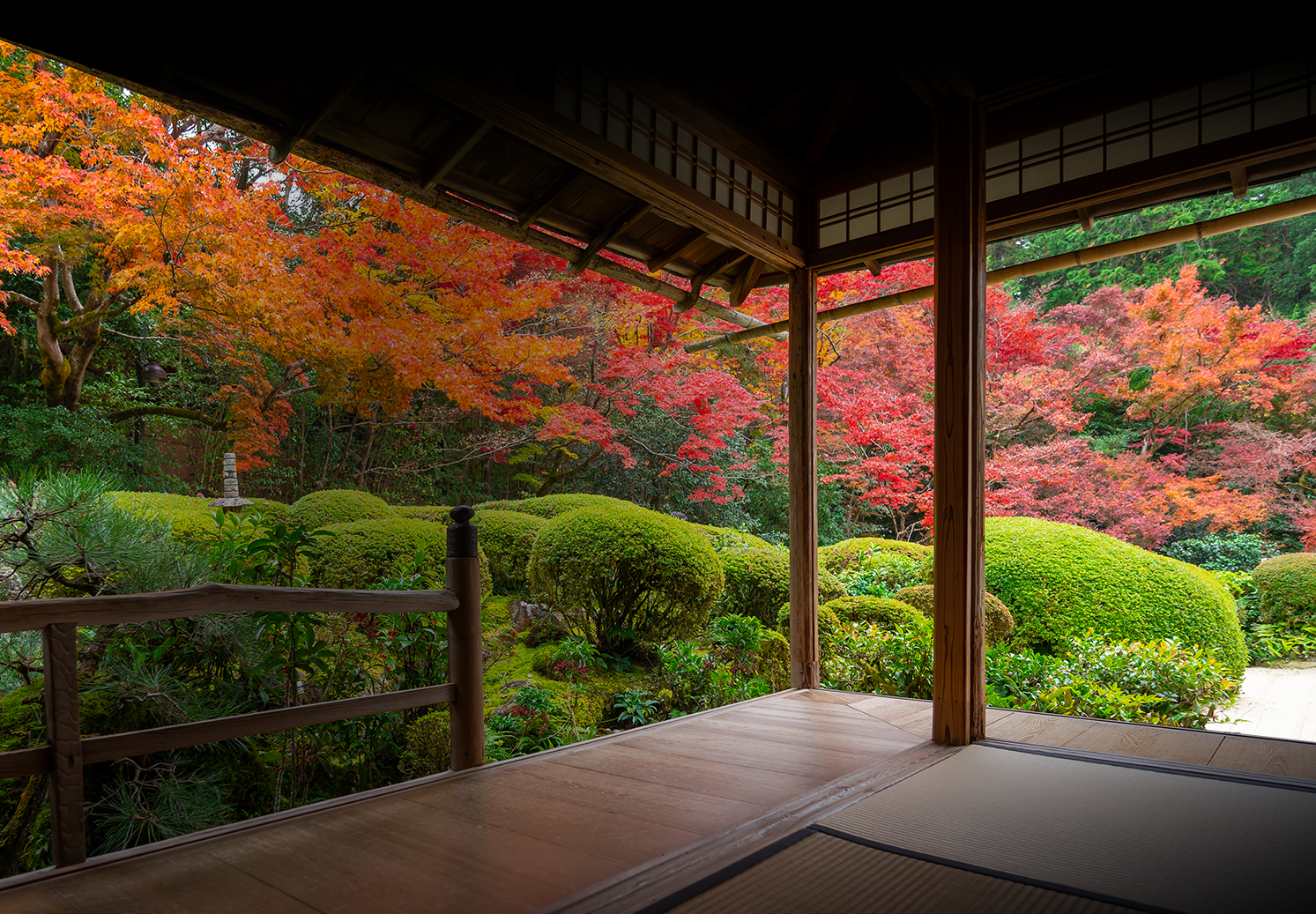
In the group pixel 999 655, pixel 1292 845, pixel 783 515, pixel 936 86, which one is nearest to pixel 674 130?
pixel 936 86

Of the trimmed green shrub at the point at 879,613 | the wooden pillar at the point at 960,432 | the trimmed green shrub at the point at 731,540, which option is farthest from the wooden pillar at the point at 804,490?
the trimmed green shrub at the point at 731,540

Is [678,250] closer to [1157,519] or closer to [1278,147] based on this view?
[1278,147]

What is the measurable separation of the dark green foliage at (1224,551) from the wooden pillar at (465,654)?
27.2 ft

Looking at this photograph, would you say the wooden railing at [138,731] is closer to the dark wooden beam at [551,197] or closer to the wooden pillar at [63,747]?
the wooden pillar at [63,747]

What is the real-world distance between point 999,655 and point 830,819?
3.12 m

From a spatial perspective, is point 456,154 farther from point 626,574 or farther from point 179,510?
point 179,510

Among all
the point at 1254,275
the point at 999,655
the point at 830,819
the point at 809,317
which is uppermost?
the point at 1254,275

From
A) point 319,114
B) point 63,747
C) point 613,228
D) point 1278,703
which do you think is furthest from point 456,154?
point 1278,703

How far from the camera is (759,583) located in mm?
5418

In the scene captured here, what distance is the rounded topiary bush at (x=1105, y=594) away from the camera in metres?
5.26

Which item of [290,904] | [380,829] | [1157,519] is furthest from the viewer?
[1157,519]

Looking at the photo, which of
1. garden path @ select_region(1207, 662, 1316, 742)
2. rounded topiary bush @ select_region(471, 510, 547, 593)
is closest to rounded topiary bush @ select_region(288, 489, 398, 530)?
rounded topiary bush @ select_region(471, 510, 547, 593)

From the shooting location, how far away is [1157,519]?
7754mm

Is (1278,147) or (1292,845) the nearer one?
(1292,845)
